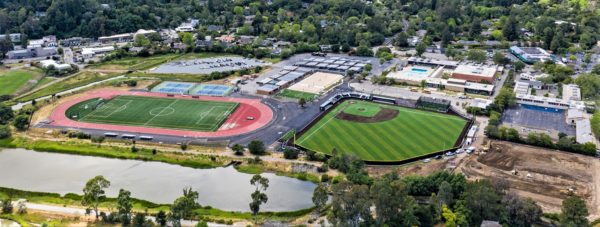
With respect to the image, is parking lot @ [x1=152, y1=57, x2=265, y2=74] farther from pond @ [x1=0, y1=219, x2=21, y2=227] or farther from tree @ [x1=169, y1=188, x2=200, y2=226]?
tree @ [x1=169, y1=188, x2=200, y2=226]

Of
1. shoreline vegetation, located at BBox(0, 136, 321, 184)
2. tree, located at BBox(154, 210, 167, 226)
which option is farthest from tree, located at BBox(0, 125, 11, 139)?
tree, located at BBox(154, 210, 167, 226)

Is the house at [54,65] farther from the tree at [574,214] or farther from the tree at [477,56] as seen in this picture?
the tree at [574,214]

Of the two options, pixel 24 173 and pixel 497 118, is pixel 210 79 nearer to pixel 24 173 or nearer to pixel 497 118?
pixel 24 173

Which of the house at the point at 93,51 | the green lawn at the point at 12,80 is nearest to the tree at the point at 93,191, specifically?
the green lawn at the point at 12,80

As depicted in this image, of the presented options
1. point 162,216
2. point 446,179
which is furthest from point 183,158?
point 446,179

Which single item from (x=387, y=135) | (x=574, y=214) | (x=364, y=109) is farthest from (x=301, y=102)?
A: (x=574, y=214)

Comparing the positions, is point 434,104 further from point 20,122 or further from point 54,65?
point 54,65

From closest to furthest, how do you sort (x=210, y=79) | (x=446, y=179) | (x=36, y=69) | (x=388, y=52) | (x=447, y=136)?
(x=446, y=179), (x=447, y=136), (x=210, y=79), (x=36, y=69), (x=388, y=52)
